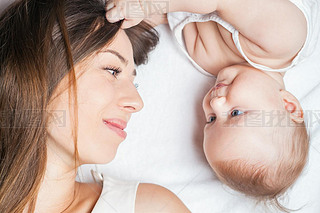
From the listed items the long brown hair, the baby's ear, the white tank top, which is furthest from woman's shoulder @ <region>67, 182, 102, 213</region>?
the baby's ear

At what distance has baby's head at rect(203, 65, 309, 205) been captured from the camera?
104cm

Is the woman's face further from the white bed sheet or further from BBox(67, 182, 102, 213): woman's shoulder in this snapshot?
the white bed sheet

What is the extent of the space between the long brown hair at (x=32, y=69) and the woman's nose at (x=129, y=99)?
125 mm

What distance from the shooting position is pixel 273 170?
1.05 metres

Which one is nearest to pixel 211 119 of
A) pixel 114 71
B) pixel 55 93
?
pixel 114 71

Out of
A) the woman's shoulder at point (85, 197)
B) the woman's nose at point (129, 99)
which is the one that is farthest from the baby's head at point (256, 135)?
the woman's shoulder at point (85, 197)

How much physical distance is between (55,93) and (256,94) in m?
0.53

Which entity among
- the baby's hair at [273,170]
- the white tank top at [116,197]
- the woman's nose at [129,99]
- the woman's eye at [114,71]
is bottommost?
the white tank top at [116,197]

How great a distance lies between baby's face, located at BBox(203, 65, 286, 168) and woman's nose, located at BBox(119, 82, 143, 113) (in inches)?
9.2

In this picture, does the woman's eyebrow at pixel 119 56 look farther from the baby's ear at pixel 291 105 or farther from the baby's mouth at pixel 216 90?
the baby's ear at pixel 291 105

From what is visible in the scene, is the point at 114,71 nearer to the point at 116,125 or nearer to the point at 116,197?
the point at 116,125

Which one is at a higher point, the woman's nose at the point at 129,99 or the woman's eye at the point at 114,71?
the woman's eye at the point at 114,71

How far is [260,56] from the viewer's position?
112 centimetres

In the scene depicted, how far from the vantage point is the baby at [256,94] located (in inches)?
41.0
